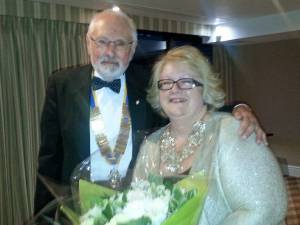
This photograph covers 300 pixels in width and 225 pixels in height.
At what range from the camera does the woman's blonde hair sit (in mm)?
1299

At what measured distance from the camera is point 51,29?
4.32 m

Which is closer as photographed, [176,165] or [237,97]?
[176,165]

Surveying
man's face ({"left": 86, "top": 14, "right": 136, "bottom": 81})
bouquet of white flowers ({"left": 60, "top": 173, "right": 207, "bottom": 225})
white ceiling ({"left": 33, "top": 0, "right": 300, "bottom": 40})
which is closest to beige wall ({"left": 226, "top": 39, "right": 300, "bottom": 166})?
white ceiling ({"left": 33, "top": 0, "right": 300, "bottom": 40})

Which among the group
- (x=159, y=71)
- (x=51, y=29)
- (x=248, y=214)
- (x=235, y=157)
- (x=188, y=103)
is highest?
(x=51, y=29)

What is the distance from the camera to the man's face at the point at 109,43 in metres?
1.76

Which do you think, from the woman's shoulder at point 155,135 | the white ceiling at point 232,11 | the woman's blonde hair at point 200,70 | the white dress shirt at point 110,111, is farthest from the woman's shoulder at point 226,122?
the white ceiling at point 232,11

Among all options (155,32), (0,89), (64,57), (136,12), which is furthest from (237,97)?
(0,89)

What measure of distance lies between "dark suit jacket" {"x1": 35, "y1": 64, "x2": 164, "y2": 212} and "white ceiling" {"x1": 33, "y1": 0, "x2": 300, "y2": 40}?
2.78m

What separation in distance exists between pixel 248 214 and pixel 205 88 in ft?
1.62

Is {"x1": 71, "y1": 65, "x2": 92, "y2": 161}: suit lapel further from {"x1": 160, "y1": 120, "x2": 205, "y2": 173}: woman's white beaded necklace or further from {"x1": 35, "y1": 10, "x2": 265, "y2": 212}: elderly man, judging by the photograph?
{"x1": 160, "y1": 120, "x2": 205, "y2": 173}: woman's white beaded necklace

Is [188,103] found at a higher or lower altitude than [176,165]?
higher

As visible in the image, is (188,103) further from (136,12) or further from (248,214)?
(136,12)

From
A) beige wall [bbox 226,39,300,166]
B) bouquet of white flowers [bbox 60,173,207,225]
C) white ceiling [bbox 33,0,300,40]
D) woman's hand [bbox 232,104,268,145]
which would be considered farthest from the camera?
beige wall [bbox 226,39,300,166]

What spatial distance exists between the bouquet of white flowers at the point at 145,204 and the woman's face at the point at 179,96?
436 mm
